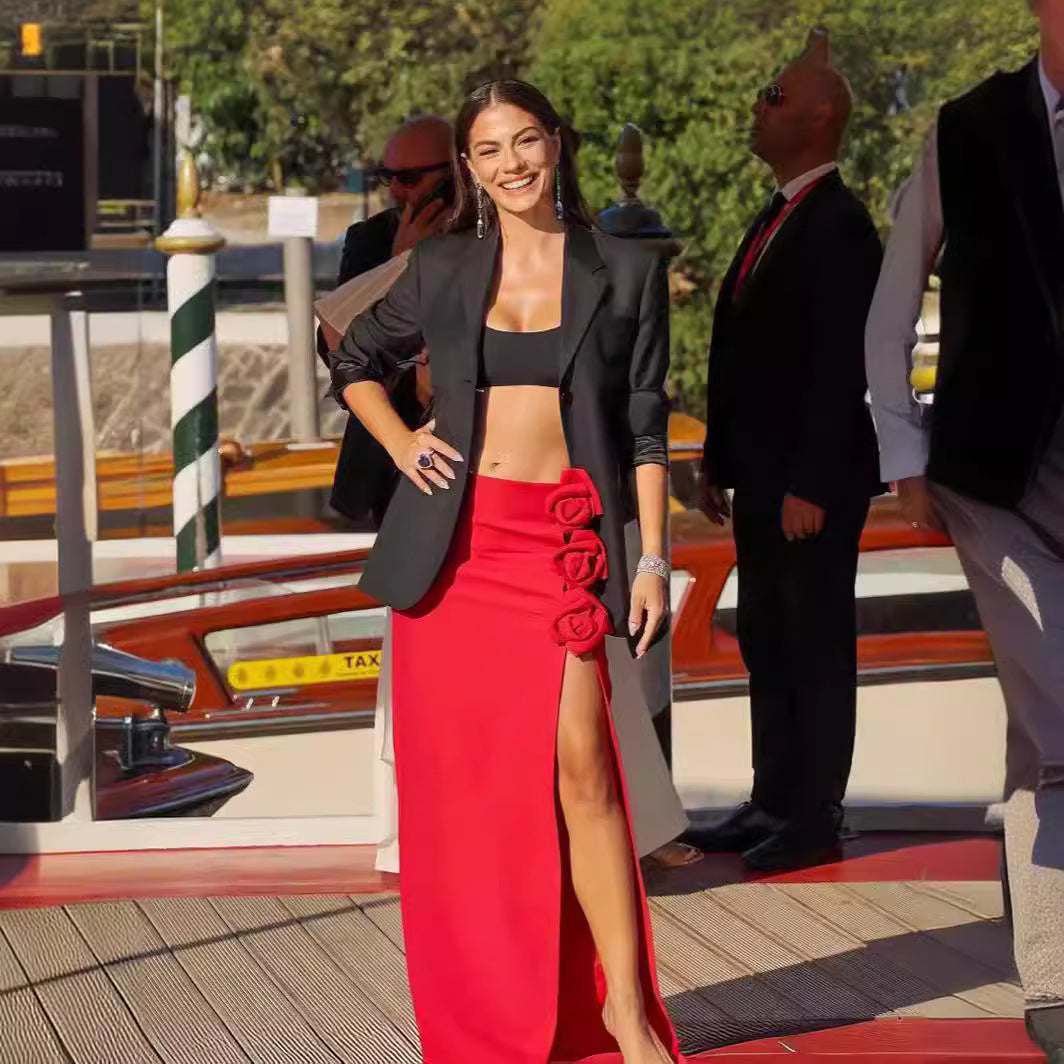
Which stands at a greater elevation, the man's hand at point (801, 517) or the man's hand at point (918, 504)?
the man's hand at point (918, 504)

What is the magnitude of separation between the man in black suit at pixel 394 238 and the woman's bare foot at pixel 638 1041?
152 cm

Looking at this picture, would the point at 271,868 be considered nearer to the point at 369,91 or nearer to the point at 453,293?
the point at 453,293

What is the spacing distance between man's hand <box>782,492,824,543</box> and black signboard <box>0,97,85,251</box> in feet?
7.97

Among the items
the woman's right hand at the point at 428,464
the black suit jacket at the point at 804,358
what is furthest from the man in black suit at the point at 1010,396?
the black suit jacket at the point at 804,358

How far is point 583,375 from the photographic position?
10.9ft

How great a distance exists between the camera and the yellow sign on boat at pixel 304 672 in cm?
705

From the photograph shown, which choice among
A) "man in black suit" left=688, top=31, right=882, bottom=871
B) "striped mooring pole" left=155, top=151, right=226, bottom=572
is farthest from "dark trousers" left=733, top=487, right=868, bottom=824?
"striped mooring pole" left=155, top=151, right=226, bottom=572

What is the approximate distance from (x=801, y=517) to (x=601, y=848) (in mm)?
1508

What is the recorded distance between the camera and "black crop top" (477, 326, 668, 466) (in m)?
3.33

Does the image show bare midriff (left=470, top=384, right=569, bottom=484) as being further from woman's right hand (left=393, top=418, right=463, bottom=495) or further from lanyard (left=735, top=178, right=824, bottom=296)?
lanyard (left=735, top=178, right=824, bottom=296)

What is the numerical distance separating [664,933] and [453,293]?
1530 millimetres

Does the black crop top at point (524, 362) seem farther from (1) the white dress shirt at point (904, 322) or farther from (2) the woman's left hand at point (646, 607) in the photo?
(1) the white dress shirt at point (904, 322)

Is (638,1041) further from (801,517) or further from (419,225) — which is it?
(419,225)

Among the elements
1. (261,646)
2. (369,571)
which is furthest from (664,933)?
(261,646)
